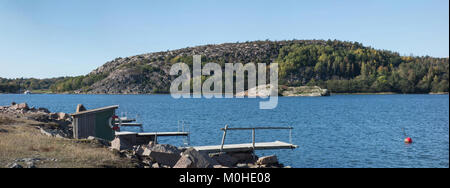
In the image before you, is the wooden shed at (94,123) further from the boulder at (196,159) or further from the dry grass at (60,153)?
the boulder at (196,159)

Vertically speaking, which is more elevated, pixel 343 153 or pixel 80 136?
pixel 80 136

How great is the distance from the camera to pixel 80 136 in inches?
874

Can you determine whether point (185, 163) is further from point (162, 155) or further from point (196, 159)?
point (162, 155)

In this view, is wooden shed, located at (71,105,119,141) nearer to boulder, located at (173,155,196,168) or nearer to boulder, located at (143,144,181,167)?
boulder, located at (143,144,181,167)

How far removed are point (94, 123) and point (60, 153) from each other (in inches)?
321

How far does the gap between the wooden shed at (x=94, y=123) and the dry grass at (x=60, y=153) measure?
3.58 meters

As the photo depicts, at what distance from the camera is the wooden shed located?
22.0m

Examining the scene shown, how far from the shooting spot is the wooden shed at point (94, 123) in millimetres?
22016

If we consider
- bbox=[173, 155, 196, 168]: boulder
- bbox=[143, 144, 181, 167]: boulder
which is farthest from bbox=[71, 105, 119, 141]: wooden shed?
bbox=[173, 155, 196, 168]: boulder

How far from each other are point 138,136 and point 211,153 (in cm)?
860
